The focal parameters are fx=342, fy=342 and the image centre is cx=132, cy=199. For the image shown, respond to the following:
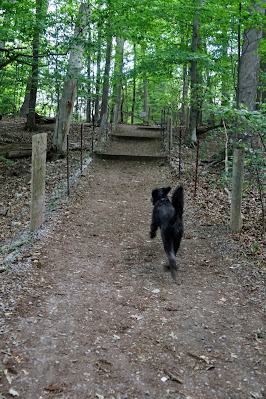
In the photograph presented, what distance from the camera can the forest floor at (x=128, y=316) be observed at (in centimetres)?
282

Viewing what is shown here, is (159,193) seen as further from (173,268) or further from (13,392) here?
(13,392)

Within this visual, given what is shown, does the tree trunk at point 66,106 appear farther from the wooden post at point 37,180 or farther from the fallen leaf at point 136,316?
the fallen leaf at point 136,316

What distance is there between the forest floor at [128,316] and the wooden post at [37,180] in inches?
12.1

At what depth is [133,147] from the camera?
16641 mm

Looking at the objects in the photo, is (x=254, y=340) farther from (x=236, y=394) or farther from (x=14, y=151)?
(x=14, y=151)

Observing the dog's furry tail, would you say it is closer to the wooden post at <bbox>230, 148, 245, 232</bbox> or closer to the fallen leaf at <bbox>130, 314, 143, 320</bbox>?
the fallen leaf at <bbox>130, 314, 143, 320</bbox>

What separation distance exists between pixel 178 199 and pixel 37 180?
2703 mm

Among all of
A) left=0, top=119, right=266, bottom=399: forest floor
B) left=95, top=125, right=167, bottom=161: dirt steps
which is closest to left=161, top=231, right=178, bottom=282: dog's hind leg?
left=0, top=119, right=266, bottom=399: forest floor

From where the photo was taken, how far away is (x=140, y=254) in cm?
561

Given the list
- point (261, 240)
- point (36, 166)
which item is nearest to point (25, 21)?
point (36, 166)

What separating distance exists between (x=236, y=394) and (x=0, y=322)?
7.71 feet

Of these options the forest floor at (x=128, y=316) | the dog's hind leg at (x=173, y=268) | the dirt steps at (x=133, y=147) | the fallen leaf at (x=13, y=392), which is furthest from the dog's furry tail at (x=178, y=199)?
the dirt steps at (x=133, y=147)

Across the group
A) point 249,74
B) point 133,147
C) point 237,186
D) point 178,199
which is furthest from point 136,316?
point 133,147

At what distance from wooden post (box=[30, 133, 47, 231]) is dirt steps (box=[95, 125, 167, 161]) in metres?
7.36
